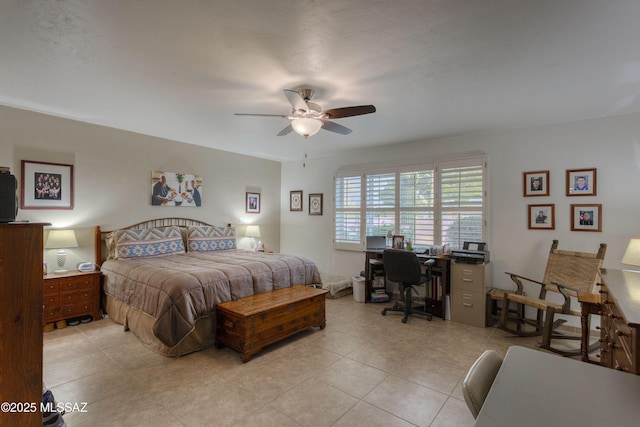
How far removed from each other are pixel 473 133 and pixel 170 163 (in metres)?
4.70

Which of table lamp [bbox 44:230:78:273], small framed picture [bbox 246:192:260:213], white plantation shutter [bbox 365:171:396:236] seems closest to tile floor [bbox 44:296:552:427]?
table lamp [bbox 44:230:78:273]

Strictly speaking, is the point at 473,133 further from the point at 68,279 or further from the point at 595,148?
the point at 68,279

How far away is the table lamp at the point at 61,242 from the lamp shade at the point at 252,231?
264 centimetres

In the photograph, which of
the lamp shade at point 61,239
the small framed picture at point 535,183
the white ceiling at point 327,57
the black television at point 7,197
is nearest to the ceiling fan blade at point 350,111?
the white ceiling at point 327,57

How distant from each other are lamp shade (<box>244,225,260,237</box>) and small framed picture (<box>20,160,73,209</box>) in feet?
8.86

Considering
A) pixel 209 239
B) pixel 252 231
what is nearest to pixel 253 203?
pixel 252 231

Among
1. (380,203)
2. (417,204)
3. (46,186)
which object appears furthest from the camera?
(380,203)

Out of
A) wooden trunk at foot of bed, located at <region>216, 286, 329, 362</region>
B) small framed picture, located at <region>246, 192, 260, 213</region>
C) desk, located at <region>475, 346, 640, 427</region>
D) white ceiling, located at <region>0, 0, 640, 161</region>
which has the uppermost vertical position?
white ceiling, located at <region>0, 0, 640, 161</region>

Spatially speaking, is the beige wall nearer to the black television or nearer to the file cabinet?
the black television

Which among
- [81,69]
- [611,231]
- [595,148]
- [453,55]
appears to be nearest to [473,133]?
[595,148]

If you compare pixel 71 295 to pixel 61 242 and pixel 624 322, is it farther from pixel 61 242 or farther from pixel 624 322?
pixel 624 322

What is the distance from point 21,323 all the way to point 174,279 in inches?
68.9

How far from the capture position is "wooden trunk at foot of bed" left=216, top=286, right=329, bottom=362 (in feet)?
9.36

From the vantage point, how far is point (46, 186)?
3.72 metres
